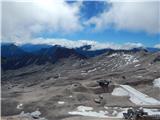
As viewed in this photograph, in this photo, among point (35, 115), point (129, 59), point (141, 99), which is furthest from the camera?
point (129, 59)

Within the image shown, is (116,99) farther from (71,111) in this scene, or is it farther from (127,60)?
(127,60)

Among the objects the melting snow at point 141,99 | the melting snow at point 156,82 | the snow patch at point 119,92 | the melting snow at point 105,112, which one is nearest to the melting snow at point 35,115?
the melting snow at point 105,112

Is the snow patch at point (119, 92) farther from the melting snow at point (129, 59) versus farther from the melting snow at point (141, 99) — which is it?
the melting snow at point (129, 59)

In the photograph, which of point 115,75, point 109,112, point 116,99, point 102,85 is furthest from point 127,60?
point 109,112

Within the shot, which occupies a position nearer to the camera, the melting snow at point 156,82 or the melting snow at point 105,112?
the melting snow at point 105,112

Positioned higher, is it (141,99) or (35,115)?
(141,99)

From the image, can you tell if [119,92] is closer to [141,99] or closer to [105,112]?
[141,99]

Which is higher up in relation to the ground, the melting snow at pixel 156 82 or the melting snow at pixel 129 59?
the melting snow at pixel 129 59

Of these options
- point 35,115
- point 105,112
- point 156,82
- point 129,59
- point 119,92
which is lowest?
point 35,115

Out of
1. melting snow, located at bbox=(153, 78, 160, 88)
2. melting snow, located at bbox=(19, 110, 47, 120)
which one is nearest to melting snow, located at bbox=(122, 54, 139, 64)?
melting snow, located at bbox=(153, 78, 160, 88)

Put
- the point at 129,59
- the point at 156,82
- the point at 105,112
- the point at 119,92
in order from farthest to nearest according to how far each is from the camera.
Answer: the point at 129,59, the point at 156,82, the point at 119,92, the point at 105,112

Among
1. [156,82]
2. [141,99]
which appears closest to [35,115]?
[141,99]
